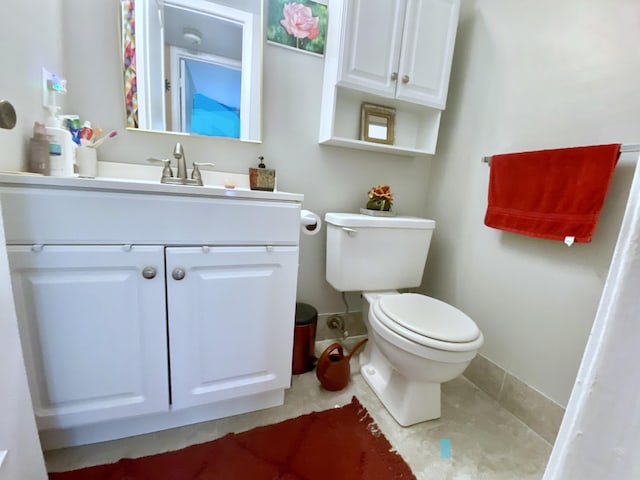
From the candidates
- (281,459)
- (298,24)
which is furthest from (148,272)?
(298,24)

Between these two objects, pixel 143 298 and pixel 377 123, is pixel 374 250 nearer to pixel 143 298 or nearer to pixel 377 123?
pixel 377 123

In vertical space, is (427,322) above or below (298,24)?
below

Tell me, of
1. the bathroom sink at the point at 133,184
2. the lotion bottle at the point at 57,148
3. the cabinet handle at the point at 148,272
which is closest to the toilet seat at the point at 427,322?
the bathroom sink at the point at 133,184

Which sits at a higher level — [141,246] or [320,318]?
[141,246]

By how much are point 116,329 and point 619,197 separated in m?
1.58

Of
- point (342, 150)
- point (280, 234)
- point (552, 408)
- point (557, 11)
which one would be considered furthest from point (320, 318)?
point (557, 11)

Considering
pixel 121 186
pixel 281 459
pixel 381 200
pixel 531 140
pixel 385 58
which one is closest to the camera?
pixel 121 186

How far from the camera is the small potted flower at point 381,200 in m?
1.37

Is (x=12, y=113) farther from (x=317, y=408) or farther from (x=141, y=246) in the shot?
(x=317, y=408)

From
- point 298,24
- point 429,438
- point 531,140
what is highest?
point 298,24

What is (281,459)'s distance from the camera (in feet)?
2.91

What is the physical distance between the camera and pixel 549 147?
106cm

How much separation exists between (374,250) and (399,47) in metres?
0.91

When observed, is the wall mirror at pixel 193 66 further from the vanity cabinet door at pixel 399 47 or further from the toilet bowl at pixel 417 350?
the toilet bowl at pixel 417 350
